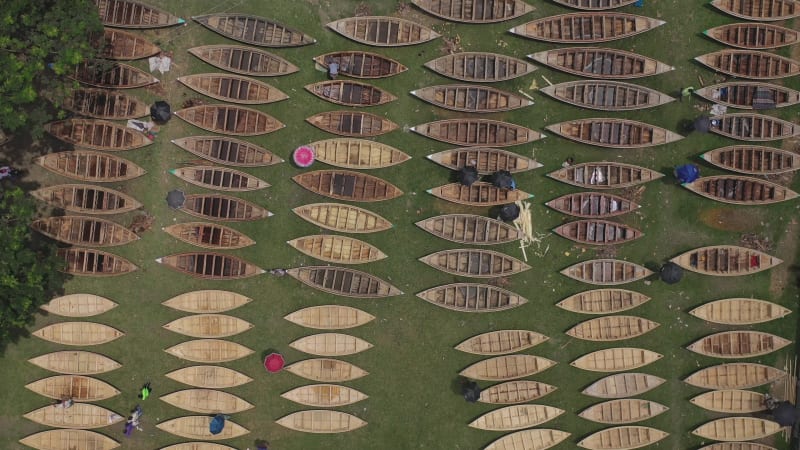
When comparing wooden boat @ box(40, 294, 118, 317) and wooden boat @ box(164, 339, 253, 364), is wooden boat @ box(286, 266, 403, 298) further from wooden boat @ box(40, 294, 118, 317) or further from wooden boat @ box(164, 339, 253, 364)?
wooden boat @ box(40, 294, 118, 317)

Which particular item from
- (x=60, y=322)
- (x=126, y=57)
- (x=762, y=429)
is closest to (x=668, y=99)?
(x=762, y=429)

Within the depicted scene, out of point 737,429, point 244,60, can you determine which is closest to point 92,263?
point 244,60

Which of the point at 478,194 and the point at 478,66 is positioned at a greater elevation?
the point at 478,66

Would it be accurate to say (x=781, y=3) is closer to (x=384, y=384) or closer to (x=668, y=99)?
(x=668, y=99)

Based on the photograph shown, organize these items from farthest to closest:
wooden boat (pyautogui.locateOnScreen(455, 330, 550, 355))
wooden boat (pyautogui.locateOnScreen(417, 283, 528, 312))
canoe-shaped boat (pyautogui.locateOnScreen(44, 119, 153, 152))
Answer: wooden boat (pyautogui.locateOnScreen(455, 330, 550, 355)) → wooden boat (pyautogui.locateOnScreen(417, 283, 528, 312)) → canoe-shaped boat (pyautogui.locateOnScreen(44, 119, 153, 152))

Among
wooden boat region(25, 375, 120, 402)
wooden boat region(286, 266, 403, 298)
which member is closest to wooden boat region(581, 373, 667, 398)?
wooden boat region(286, 266, 403, 298)

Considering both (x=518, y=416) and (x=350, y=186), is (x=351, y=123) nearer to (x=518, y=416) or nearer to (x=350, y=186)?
(x=350, y=186)
